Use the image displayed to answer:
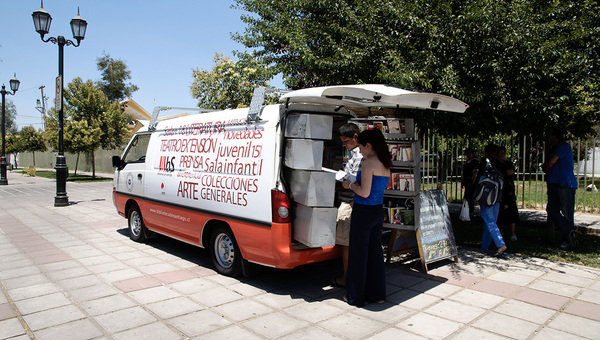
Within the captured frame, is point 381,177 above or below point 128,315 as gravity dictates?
above

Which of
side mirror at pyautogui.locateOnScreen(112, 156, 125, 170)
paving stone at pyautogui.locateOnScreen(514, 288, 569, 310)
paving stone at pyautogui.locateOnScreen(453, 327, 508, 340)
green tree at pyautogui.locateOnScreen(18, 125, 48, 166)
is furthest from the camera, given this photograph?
green tree at pyautogui.locateOnScreen(18, 125, 48, 166)

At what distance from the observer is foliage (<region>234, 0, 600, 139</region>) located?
5.71m

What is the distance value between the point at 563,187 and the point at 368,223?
14.4ft

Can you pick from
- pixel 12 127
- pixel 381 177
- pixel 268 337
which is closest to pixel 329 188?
pixel 381 177

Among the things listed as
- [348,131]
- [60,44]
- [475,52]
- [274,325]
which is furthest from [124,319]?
[60,44]

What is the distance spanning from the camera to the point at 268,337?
3.73 metres

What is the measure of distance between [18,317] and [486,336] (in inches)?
183

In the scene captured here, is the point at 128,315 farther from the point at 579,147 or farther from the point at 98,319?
the point at 579,147

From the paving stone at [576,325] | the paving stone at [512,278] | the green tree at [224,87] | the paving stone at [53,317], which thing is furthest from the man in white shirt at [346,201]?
the green tree at [224,87]

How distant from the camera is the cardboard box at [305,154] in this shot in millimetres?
4594

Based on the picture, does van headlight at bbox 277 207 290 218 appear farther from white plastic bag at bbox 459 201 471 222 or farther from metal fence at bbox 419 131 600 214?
metal fence at bbox 419 131 600 214

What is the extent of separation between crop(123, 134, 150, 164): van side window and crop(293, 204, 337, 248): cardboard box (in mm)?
3808

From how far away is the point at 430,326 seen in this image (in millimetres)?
3961

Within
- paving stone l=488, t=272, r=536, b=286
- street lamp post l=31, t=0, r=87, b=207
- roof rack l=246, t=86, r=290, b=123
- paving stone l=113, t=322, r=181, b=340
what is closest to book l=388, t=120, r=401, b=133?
roof rack l=246, t=86, r=290, b=123
